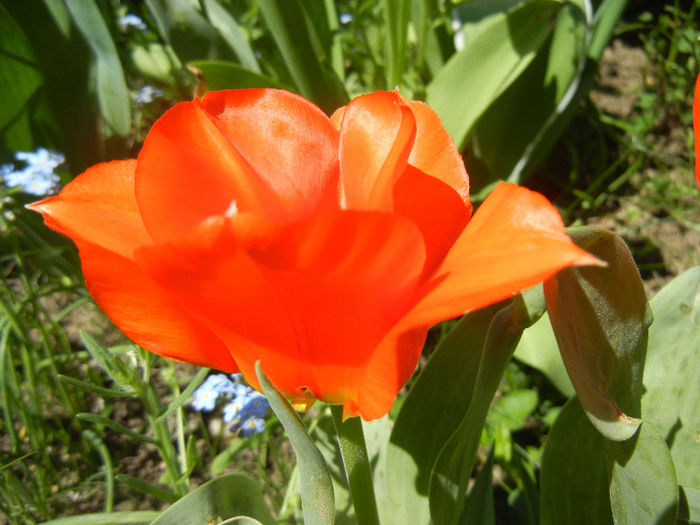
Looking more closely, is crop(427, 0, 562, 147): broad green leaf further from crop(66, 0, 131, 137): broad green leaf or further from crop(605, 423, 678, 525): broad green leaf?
crop(605, 423, 678, 525): broad green leaf

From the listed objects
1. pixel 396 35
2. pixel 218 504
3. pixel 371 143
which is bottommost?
pixel 218 504

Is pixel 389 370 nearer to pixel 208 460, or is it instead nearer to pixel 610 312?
pixel 610 312

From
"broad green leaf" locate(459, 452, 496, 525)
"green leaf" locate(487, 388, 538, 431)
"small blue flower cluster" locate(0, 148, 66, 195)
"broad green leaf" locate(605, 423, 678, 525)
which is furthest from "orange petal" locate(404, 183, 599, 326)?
"small blue flower cluster" locate(0, 148, 66, 195)

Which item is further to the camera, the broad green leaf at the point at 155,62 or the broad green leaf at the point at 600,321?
the broad green leaf at the point at 155,62

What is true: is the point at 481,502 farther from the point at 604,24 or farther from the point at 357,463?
the point at 604,24

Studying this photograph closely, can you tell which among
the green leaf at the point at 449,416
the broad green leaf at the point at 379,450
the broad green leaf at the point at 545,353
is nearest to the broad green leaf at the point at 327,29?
the broad green leaf at the point at 545,353

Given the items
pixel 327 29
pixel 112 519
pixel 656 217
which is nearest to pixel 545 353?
pixel 112 519

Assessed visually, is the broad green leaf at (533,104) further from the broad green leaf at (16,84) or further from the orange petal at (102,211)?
the orange petal at (102,211)
